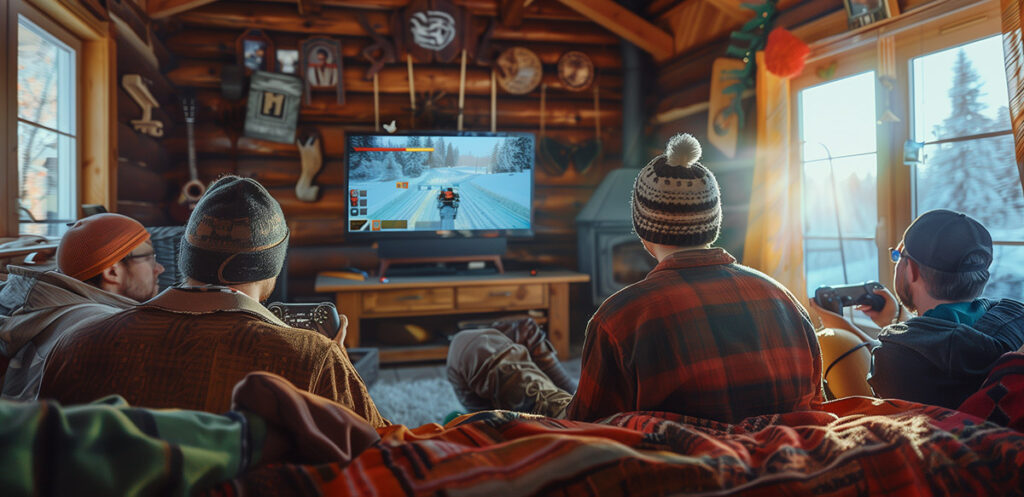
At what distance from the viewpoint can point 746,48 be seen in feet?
11.6

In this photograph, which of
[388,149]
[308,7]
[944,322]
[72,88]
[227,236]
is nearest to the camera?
[227,236]

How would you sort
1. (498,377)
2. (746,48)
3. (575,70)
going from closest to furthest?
1. (498,377)
2. (746,48)
3. (575,70)

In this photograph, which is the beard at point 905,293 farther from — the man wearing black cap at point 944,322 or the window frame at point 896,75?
the window frame at point 896,75

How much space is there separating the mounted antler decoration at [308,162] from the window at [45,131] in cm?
136

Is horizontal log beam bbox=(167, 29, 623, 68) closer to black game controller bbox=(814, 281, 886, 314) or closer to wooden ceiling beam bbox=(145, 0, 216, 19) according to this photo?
wooden ceiling beam bbox=(145, 0, 216, 19)

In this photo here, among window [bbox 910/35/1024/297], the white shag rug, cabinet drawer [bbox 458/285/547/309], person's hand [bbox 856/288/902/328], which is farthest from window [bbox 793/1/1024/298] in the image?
the white shag rug

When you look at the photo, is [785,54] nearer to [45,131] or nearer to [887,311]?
[887,311]

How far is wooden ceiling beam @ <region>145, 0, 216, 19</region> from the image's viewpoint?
3.68 metres

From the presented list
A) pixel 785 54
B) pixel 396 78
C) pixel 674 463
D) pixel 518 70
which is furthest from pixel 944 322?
pixel 396 78

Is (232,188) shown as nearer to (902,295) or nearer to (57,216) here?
(902,295)

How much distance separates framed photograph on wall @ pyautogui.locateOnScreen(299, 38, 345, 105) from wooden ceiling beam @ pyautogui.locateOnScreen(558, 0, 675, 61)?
160 centimetres

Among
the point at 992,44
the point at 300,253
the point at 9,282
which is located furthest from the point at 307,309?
the point at 300,253

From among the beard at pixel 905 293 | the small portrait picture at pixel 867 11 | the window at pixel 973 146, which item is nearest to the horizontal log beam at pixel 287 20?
the small portrait picture at pixel 867 11

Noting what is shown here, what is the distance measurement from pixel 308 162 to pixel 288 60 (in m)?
0.69
